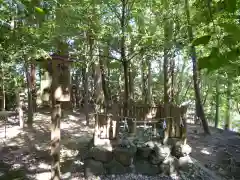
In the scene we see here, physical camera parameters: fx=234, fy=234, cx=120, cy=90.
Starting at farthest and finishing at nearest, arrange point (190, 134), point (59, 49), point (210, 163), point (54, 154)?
1. point (190, 134)
2. point (210, 163)
3. point (59, 49)
4. point (54, 154)

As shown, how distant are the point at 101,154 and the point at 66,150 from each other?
58.0 inches

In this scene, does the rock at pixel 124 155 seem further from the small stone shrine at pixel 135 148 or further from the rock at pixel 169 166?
the rock at pixel 169 166

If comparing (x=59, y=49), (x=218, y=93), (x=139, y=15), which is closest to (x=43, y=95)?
(x=59, y=49)

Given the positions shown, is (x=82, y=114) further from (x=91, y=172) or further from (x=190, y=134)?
(x=91, y=172)

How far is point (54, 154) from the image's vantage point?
3.84 metres

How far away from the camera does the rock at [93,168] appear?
4.96 m

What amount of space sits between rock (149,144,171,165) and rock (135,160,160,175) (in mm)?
111

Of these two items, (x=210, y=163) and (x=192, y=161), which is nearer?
(x=192, y=161)

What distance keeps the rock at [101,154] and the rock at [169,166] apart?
1.20 metres

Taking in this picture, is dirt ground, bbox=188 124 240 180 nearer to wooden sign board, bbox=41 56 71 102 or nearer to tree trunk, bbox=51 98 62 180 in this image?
tree trunk, bbox=51 98 62 180

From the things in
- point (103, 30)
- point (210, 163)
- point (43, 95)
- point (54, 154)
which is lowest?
point (210, 163)

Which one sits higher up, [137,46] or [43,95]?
[137,46]

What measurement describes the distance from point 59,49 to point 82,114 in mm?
6453

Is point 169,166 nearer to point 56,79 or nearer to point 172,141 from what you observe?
point 172,141
